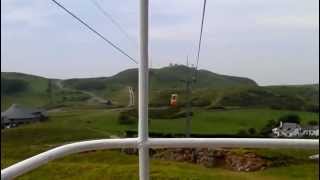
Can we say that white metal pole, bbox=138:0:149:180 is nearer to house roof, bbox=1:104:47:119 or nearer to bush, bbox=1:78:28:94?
bush, bbox=1:78:28:94

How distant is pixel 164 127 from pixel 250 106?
1422 cm

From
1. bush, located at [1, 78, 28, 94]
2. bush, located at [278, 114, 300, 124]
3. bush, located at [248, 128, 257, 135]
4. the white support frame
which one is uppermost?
bush, located at [1, 78, 28, 94]

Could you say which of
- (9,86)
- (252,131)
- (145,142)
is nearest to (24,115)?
(252,131)

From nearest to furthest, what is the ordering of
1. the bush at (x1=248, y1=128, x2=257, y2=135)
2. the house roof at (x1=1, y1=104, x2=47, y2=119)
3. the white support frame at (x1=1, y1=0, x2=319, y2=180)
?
the white support frame at (x1=1, y1=0, x2=319, y2=180) < the bush at (x1=248, y1=128, x2=257, y2=135) < the house roof at (x1=1, y1=104, x2=47, y2=119)

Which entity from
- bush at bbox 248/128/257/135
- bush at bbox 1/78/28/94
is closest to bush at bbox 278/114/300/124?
bush at bbox 248/128/257/135

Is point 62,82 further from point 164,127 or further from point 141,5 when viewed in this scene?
point 141,5

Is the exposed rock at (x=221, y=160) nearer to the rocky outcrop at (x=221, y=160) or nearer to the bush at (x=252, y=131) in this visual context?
the rocky outcrop at (x=221, y=160)

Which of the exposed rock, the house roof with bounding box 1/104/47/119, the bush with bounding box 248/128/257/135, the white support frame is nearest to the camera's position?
the white support frame

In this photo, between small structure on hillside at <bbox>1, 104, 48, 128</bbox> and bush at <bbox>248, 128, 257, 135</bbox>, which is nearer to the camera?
bush at <bbox>248, 128, 257, 135</bbox>

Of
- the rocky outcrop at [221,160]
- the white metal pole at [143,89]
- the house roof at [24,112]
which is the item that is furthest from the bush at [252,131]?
the white metal pole at [143,89]

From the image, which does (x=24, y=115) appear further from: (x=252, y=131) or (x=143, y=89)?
(x=143, y=89)

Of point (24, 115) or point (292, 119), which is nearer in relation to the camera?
point (292, 119)

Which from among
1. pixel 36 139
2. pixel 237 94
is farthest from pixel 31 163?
pixel 237 94

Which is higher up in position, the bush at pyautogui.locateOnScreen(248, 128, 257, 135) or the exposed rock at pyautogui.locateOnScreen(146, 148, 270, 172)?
the bush at pyautogui.locateOnScreen(248, 128, 257, 135)
